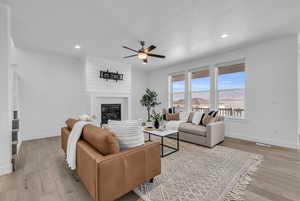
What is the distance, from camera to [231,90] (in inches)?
174

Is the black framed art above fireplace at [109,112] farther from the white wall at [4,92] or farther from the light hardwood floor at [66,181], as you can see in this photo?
the white wall at [4,92]

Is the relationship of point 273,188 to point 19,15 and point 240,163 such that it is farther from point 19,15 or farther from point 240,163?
point 19,15

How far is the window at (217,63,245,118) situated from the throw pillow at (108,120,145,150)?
3907 millimetres

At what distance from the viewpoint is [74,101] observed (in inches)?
189

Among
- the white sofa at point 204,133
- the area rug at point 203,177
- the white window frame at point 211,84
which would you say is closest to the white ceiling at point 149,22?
the white window frame at point 211,84

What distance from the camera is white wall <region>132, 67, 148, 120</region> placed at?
6699mm

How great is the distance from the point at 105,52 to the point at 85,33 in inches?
50.0

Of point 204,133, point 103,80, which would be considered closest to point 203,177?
point 204,133

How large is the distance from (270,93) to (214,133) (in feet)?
6.21

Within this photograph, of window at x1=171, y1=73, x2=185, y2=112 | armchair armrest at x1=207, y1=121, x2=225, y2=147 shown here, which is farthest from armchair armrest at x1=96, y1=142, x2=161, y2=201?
window at x1=171, y1=73, x2=185, y2=112

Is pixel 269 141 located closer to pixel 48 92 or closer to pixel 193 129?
pixel 193 129

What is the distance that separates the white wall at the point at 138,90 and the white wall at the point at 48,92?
2.39 meters

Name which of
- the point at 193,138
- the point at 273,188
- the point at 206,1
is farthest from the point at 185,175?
the point at 206,1

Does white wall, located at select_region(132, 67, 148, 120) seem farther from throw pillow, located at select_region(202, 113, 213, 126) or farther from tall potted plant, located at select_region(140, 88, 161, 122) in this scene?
throw pillow, located at select_region(202, 113, 213, 126)
